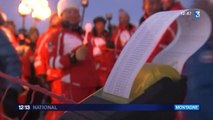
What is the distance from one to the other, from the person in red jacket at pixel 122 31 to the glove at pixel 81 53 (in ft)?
0.90

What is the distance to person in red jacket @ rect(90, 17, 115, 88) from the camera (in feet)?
6.82

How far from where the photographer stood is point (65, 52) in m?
2.48

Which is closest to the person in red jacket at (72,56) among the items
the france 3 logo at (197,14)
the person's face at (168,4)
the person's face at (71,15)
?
the person's face at (71,15)

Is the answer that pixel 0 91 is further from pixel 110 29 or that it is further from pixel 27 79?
pixel 110 29

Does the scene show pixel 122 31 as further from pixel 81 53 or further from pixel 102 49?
pixel 81 53

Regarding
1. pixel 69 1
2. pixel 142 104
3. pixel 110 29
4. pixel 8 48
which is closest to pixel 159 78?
pixel 142 104

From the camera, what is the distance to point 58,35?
2.48m

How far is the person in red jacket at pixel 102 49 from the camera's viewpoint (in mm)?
2080

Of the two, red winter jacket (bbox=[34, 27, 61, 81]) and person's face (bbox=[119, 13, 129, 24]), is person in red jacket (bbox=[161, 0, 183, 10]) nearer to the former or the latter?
person's face (bbox=[119, 13, 129, 24])

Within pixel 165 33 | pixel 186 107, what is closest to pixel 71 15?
pixel 165 33

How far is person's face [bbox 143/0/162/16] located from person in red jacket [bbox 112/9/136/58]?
0.26 ft

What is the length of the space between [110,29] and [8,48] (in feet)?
1.49

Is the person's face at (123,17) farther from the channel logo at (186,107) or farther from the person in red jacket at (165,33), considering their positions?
the channel logo at (186,107)
